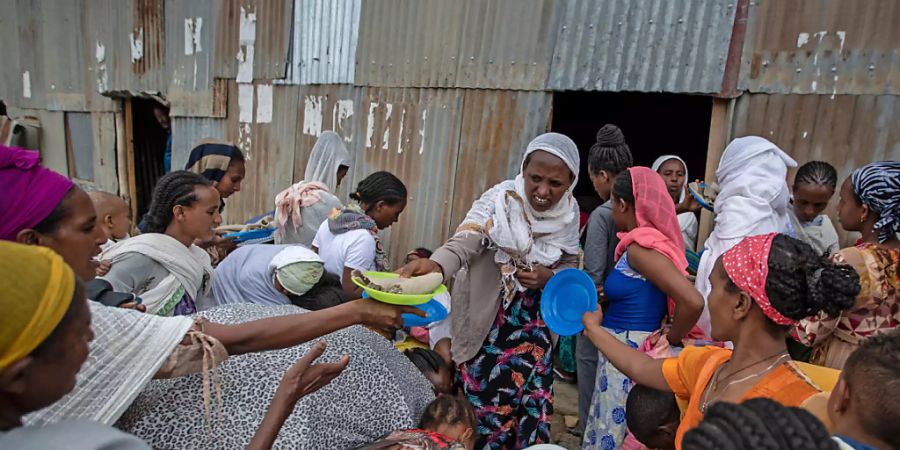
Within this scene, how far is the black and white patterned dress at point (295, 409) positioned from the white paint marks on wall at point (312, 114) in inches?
168

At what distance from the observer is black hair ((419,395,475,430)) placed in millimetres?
2383

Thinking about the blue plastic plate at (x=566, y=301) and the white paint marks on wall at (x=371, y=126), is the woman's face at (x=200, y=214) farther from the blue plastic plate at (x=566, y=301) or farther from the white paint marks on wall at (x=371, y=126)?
the white paint marks on wall at (x=371, y=126)

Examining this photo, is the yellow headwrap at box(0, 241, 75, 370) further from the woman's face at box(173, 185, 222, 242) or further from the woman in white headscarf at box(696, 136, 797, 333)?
the woman in white headscarf at box(696, 136, 797, 333)

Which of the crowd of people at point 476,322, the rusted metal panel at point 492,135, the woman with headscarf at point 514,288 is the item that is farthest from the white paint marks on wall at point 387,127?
the woman with headscarf at point 514,288

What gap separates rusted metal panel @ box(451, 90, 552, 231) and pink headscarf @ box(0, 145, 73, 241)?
12.3 feet

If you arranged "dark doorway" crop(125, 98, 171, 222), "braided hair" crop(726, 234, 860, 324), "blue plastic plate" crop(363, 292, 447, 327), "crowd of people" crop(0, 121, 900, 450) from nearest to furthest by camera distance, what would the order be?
1. "crowd of people" crop(0, 121, 900, 450)
2. "braided hair" crop(726, 234, 860, 324)
3. "blue plastic plate" crop(363, 292, 447, 327)
4. "dark doorway" crop(125, 98, 171, 222)

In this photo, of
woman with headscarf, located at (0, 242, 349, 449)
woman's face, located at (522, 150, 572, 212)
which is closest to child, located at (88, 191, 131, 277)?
woman with headscarf, located at (0, 242, 349, 449)

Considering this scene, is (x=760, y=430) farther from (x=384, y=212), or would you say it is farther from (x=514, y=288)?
(x=384, y=212)

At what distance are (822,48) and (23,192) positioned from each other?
13.9 ft

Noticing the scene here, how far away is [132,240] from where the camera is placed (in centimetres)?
249

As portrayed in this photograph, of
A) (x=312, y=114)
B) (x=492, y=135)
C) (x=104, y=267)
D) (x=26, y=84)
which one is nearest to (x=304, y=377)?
(x=104, y=267)

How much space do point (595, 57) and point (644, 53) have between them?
0.39 metres

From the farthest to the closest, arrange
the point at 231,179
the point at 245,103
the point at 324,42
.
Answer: the point at 245,103 < the point at 324,42 < the point at 231,179

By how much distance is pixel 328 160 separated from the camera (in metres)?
5.05
